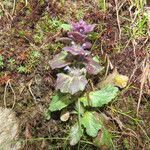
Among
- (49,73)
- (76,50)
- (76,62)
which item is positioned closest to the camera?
(76,50)

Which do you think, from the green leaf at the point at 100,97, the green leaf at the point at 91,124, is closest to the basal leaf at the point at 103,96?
the green leaf at the point at 100,97

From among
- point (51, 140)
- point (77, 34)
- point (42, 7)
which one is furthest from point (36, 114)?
point (42, 7)

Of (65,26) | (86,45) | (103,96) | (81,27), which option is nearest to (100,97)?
(103,96)

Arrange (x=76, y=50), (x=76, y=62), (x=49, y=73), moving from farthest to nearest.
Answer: (x=49, y=73), (x=76, y=62), (x=76, y=50)

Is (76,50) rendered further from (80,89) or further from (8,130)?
(8,130)

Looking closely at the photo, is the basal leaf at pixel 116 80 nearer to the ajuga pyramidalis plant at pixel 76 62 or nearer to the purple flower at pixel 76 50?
the ajuga pyramidalis plant at pixel 76 62

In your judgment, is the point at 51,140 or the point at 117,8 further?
the point at 117,8

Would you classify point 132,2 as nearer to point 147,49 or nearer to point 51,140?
point 147,49
